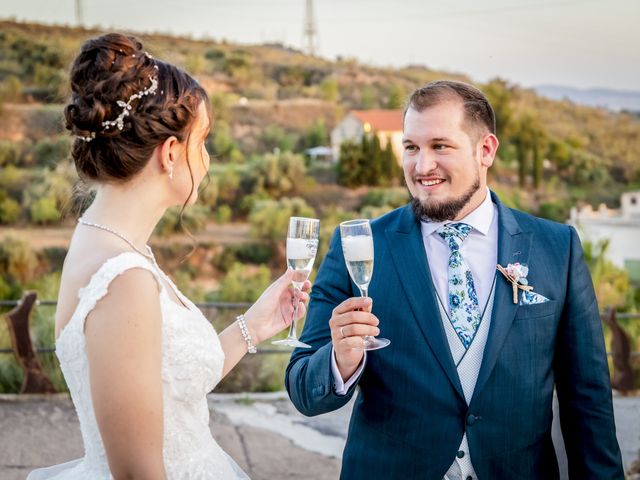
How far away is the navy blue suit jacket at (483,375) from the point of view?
264cm

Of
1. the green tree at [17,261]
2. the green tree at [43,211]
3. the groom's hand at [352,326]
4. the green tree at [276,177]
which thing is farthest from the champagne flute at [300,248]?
the green tree at [276,177]

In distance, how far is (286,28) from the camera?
23.3m

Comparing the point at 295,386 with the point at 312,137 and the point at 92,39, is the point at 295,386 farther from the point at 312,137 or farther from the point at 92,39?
the point at 312,137

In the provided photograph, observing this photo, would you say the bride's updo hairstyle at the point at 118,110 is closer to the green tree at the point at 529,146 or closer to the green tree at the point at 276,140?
the green tree at the point at 276,140

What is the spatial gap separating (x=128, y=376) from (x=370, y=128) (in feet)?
69.7

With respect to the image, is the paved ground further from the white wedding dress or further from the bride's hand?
the white wedding dress

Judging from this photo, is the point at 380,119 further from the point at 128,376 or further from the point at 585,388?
the point at 128,376

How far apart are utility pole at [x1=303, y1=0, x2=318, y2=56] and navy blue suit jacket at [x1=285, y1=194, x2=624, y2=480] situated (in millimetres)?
Result: 19277

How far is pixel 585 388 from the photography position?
2.76 meters

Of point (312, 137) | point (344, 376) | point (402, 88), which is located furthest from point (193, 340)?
point (402, 88)

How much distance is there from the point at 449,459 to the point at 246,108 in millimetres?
23085

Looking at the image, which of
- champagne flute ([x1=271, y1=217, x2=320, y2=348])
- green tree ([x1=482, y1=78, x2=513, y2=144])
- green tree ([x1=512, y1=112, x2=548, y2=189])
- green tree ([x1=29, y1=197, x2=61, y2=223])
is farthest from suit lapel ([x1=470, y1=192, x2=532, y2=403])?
green tree ([x1=482, y1=78, x2=513, y2=144])

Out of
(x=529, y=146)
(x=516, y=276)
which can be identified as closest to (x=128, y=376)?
(x=516, y=276)

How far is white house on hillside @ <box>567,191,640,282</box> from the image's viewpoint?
1748 cm
